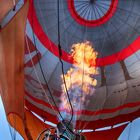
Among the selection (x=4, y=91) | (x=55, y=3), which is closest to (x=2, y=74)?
(x=4, y=91)

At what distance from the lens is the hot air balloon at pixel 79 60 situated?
11.8 m

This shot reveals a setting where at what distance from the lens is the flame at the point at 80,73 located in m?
12.1

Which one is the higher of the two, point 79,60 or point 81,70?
point 79,60

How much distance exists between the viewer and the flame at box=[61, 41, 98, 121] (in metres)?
12.1

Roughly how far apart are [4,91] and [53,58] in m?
1.70

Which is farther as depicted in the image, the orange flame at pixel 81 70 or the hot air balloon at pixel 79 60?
the orange flame at pixel 81 70

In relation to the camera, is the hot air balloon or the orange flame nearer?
the hot air balloon

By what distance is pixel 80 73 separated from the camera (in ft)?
40.0

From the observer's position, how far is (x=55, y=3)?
11805 mm

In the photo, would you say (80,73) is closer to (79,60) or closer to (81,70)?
(81,70)

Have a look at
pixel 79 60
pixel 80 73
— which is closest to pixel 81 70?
pixel 80 73

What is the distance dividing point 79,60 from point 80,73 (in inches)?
12.3

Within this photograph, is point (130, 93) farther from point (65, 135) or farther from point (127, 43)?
point (65, 135)

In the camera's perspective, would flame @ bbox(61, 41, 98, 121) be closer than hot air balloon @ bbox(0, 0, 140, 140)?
No
